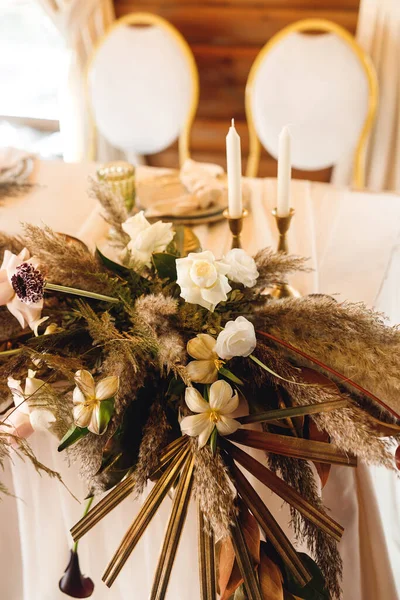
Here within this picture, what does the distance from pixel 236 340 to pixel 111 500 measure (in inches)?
8.1

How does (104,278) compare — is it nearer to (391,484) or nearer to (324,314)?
(324,314)

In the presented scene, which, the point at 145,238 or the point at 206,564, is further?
the point at 145,238

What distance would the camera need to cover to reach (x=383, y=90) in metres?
2.26

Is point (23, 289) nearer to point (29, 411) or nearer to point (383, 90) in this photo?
point (29, 411)

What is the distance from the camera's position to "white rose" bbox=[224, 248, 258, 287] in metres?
0.69

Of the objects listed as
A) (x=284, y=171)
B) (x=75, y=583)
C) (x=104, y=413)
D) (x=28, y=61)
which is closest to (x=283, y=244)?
(x=284, y=171)

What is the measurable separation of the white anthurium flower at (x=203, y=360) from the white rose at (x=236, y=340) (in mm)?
15

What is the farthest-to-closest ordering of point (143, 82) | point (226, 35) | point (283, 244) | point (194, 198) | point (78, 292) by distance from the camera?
point (226, 35), point (143, 82), point (194, 198), point (283, 244), point (78, 292)

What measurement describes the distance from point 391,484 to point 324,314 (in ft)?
1.44

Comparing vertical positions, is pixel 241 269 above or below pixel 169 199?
above

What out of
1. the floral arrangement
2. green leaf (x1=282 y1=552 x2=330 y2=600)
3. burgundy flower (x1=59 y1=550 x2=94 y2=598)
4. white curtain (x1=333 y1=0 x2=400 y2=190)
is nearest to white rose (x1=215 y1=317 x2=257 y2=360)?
the floral arrangement

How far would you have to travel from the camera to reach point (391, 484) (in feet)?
3.05

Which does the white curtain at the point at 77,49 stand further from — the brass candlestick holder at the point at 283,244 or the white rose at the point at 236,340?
the white rose at the point at 236,340

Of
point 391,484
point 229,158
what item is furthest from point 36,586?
point 229,158
